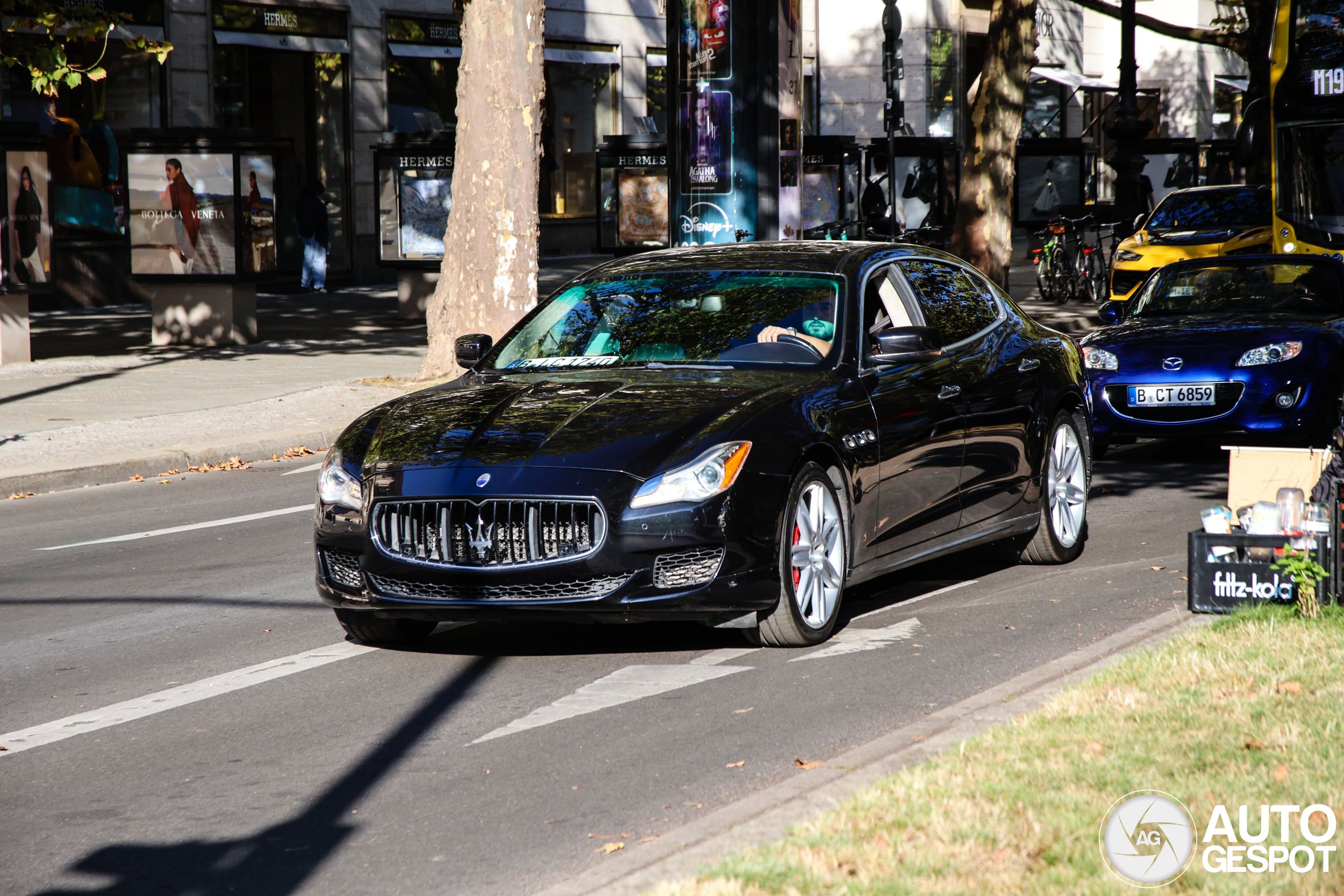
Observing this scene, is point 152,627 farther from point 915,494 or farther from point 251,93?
point 251,93

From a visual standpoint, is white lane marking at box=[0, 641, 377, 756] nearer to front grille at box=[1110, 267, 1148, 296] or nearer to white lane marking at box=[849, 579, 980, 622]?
white lane marking at box=[849, 579, 980, 622]

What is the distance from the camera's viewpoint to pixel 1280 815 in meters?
4.25

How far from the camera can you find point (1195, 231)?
24.1 meters

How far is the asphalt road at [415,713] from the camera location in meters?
4.59

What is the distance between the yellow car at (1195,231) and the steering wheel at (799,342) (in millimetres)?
A: 15954

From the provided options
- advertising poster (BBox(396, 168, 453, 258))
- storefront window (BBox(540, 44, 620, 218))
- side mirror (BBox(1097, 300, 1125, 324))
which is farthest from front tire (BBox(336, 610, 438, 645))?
storefront window (BBox(540, 44, 620, 218))

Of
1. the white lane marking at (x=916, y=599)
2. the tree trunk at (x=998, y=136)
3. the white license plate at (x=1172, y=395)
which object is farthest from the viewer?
the tree trunk at (x=998, y=136)

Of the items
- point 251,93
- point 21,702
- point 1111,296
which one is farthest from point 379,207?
point 21,702

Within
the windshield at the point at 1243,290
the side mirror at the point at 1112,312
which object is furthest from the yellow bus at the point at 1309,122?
the windshield at the point at 1243,290

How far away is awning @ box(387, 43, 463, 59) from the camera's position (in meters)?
31.9

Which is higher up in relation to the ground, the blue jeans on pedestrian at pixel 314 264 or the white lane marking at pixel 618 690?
the blue jeans on pedestrian at pixel 314 264

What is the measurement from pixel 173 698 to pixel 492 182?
11544mm

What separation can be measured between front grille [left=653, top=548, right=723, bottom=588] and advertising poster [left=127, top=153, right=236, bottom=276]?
15.4 m

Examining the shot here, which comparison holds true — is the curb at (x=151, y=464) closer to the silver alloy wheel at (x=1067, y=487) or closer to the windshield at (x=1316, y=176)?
the silver alloy wheel at (x=1067, y=487)
